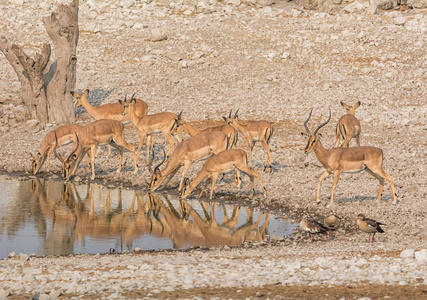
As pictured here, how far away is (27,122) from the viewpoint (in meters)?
21.1

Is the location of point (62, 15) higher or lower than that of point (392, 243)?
higher

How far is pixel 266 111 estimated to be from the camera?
21.8 m

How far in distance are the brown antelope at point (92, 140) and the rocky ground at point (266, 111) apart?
0.44m

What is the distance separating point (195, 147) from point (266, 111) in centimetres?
737

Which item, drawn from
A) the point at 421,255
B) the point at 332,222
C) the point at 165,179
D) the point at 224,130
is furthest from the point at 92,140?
the point at 421,255

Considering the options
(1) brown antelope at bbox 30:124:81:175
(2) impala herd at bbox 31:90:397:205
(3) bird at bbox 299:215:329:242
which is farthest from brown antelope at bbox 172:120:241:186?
(3) bird at bbox 299:215:329:242

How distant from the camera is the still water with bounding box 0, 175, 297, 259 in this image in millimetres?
10891

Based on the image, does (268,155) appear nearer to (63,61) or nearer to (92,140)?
(92,140)

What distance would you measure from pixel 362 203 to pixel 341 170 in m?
0.75

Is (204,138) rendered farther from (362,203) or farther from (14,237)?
(14,237)

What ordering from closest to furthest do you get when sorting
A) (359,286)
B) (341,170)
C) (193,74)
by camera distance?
(359,286) → (341,170) → (193,74)

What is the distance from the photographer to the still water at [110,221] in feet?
35.7

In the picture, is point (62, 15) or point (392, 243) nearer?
point (392, 243)

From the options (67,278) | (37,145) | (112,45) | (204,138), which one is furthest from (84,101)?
(67,278)
